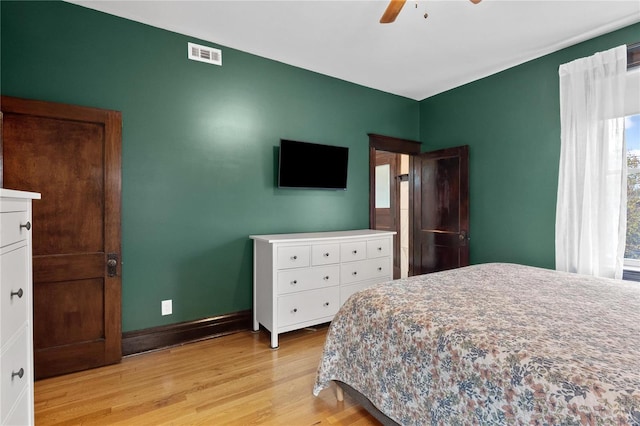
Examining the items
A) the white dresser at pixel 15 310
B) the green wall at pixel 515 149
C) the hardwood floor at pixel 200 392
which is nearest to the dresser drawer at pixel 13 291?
the white dresser at pixel 15 310

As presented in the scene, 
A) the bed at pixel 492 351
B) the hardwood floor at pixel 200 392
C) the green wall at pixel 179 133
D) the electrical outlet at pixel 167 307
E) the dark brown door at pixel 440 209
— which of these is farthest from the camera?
the dark brown door at pixel 440 209

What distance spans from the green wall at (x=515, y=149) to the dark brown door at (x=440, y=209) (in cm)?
14

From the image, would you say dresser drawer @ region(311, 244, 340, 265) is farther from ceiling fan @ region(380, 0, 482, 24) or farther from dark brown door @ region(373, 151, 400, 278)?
dark brown door @ region(373, 151, 400, 278)

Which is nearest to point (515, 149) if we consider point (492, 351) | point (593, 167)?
point (593, 167)

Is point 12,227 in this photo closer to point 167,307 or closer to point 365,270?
point 167,307

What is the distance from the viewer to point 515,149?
11.0 feet

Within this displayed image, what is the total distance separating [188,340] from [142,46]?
8.68 feet

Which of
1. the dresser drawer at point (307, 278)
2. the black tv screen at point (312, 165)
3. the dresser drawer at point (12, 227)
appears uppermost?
the black tv screen at point (312, 165)

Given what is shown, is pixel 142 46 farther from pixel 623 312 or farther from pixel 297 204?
pixel 623 312

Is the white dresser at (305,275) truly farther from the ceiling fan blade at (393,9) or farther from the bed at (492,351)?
the ceiling fan blade at (393,9)

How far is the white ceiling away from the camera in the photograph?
237 centimetres

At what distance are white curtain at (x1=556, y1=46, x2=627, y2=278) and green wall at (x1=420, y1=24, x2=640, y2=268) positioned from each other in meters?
0.17

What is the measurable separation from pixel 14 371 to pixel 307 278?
6.63 ft

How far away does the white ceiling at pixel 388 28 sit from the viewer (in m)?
2.37
